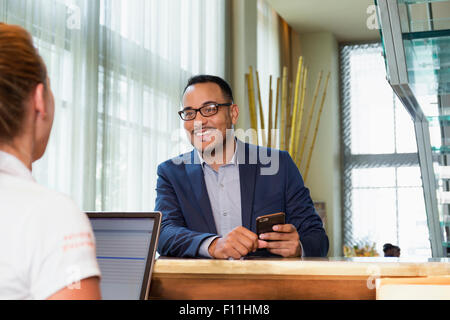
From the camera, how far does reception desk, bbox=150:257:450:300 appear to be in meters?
1.33

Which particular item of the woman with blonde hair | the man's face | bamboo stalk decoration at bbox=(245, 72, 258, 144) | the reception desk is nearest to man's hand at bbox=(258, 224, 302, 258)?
the reception desk

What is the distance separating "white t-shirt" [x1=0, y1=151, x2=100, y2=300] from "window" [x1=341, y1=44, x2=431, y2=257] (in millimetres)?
6673

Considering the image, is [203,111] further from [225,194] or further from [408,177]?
[408,177]

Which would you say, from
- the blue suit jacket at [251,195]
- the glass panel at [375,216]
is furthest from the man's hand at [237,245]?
the glass panel at [375,216]

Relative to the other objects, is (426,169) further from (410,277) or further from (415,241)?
(415,241)

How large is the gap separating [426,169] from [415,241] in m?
3.90

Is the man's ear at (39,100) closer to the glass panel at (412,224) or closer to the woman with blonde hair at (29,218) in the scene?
the woman with blonde hair at (29,218)

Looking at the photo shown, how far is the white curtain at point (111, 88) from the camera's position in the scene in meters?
2.76

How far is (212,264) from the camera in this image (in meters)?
1.43

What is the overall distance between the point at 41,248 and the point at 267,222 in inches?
42.0

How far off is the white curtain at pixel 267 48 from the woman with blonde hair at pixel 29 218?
5.21 meters

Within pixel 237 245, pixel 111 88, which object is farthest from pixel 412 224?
pixel 237 245

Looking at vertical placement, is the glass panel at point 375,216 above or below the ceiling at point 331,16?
below

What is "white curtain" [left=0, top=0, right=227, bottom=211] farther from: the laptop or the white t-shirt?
the white t-shirt
